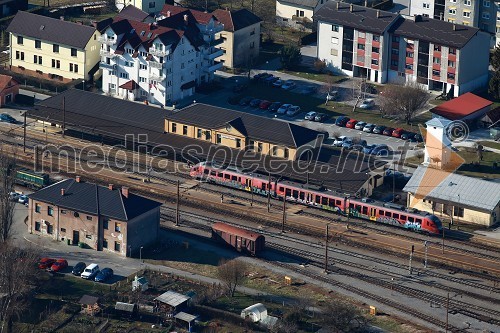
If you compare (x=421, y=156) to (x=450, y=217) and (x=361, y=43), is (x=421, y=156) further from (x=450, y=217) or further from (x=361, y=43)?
(x=361, y=43)

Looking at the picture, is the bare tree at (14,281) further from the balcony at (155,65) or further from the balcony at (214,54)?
the balcony at (214,54)

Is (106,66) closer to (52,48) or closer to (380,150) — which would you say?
(52,48)

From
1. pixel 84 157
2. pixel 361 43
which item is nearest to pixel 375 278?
pixel 84 157

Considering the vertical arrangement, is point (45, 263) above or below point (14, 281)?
below

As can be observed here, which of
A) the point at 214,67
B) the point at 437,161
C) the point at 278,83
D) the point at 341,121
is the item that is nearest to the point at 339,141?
the point at 341,121

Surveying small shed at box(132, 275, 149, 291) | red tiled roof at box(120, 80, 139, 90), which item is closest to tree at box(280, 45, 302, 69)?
red tiled roof at box(120, 80, 139, 90)

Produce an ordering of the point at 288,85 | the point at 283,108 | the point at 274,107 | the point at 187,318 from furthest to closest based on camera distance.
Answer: the point at 288,85 → the point at 274,107 → the point at 283,108 → the point at 187,318

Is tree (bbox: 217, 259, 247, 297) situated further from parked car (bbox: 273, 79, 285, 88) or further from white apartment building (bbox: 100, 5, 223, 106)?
parked car (bbox: 273, 79, 285, 88)
